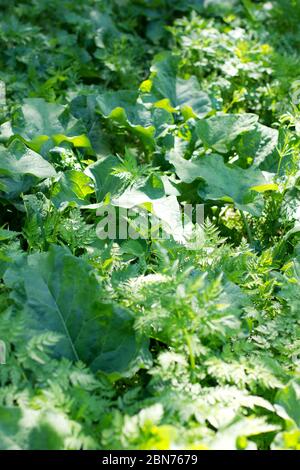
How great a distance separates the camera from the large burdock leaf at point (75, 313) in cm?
218

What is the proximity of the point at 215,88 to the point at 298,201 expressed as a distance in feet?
3.24

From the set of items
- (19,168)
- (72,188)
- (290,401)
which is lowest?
(290,401)

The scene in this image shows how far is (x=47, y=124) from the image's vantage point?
10.2 ft

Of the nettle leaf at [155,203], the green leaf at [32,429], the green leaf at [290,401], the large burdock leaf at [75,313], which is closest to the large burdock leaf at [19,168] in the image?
the nettle leaf at [155,203]

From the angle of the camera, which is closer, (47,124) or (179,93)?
(47,124)

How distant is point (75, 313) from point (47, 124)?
1.17m

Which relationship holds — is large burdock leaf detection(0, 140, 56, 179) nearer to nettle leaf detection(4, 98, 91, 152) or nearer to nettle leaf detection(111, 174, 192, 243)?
nettle leaf detection(4, 98, 91, 152)

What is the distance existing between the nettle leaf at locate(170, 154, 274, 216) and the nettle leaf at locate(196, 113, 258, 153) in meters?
0.19

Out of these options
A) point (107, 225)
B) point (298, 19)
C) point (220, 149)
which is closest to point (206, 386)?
point (107, 225)

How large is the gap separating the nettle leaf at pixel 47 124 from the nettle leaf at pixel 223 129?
54 centimetres

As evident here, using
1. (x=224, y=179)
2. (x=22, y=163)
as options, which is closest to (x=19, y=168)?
(x=22, y=163)

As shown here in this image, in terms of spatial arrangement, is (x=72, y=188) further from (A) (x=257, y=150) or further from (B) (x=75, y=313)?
(A) (x=257, y=150)

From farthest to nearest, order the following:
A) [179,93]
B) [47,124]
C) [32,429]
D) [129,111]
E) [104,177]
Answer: [179,93]
[129,111]
[47,124]
[104,177]
[32,429]

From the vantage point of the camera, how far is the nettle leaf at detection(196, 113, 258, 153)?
10.4 feet
